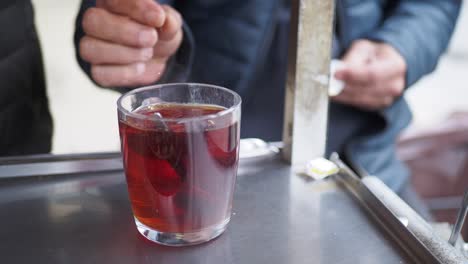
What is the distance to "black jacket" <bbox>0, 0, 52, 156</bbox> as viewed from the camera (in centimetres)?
51

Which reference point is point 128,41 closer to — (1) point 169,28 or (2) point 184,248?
(1) point 169,28

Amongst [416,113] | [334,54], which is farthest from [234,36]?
[416,113]

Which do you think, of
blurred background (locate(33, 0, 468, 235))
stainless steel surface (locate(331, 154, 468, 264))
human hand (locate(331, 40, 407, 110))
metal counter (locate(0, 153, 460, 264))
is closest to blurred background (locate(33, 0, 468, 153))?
blurred background (locate(33, 0, 468, 235))

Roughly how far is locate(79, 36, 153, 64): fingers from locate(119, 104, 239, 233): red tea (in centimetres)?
13

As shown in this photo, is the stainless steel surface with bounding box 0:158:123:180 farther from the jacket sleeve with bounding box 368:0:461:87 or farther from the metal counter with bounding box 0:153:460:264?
the jacket sleeve with bounding box 368:0:461:87

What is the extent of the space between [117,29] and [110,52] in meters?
0.03

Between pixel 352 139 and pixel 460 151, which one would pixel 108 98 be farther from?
pixel 460 151

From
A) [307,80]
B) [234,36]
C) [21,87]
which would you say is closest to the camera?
[307,80]

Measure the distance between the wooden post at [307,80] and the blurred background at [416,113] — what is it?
0.15 metres

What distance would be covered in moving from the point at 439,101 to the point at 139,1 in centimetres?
162

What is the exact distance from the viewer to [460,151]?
117 cm

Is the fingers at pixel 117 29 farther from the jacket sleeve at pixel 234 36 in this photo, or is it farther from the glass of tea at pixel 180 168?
the jacket sleeve at pixel 234 36

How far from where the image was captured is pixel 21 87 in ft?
1.80

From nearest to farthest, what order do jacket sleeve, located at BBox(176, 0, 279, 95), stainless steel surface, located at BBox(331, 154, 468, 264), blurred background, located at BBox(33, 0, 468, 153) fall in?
1. stainless steel surface, located at BBox(331, 154, 468, 264)
2. blurred background, located at BBox(33, 0, 468, 153)
3. jacket sleeve, located at BBox(176, 0, 279, 95)
